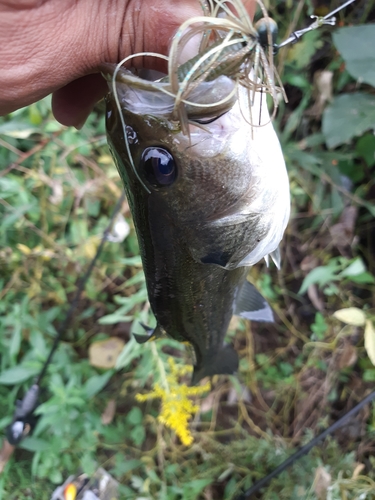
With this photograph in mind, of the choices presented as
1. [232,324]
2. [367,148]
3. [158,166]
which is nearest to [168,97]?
[158,166]

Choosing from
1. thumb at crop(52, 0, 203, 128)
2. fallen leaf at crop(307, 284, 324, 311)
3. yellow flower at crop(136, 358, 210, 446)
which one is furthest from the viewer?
fallen leaf at crop(307, 284, 324, 311)

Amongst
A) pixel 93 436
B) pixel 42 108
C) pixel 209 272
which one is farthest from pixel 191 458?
pixel 42 108

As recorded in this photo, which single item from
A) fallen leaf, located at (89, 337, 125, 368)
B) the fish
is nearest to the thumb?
the fish

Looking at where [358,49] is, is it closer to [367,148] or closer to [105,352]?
[367,148]

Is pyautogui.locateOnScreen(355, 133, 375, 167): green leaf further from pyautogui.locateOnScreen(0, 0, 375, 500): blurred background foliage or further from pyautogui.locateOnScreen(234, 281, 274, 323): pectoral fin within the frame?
pyautogui.locateOnScreen(234, 281, 274, 323): pectoral fin

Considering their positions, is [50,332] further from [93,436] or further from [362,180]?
[362,180]
